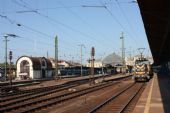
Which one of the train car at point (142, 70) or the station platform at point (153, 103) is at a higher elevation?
the train car at point (142, 70)

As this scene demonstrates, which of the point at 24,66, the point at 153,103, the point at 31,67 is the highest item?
the point at 24,66

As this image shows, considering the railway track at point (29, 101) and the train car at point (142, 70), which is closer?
the railway track at point (29, 101)

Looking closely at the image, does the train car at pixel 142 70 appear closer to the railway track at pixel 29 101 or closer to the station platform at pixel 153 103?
the station platform at pixel 153 103

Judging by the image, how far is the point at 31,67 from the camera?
310 feet

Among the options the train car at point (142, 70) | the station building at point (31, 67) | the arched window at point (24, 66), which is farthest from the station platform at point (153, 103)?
the arched window at point (24, 66)

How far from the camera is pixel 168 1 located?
65.0 feet

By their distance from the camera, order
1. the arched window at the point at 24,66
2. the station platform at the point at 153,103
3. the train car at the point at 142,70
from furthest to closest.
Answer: the arched window at the point at 24,66, the train car at the point at 142,70, the station platform at the point at 153,103

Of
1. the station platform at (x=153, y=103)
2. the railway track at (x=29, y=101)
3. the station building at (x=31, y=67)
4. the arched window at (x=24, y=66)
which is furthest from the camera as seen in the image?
the arched window at (x=24, y=66)

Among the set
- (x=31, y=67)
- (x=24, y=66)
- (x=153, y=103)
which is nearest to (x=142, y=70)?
(x=153, y=103)

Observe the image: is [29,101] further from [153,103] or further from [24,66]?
[24,66]

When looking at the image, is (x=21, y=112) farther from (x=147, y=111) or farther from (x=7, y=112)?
(x=147, y=111)

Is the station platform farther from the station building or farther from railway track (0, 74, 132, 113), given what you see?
the station building

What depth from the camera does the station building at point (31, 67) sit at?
3717 inches

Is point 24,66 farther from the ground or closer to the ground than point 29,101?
farther from the ground
